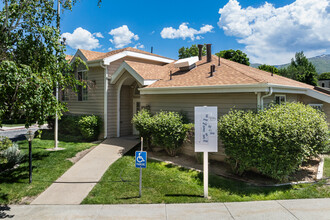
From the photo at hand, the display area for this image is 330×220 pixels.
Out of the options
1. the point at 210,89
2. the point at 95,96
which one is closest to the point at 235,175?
the point at 210,89

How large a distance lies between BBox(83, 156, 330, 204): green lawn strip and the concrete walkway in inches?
15.7

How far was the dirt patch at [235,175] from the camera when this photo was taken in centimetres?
726

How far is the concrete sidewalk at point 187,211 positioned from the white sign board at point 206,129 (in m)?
1.54

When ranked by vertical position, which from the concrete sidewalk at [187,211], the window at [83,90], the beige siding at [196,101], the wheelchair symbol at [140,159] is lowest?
the concrete sidewalk at [187,211]

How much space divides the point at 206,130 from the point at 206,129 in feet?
0.09

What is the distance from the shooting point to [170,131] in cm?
913

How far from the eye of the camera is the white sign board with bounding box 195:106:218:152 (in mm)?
6227

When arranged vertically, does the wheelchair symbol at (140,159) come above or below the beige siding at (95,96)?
below

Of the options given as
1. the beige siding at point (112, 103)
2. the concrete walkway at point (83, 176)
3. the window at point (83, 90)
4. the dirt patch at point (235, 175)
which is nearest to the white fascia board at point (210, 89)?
the beige siding at point (112, 103)

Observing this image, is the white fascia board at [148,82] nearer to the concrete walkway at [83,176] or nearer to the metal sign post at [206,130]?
the concrete walkway at [83,176]

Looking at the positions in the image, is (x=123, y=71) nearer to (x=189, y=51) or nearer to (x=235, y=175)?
(x=235, y=175)

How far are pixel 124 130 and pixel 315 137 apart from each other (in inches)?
405

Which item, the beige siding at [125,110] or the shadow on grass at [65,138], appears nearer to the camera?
the shadow on grass at [65,138]

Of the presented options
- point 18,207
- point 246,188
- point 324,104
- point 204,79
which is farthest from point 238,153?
point 324,104
